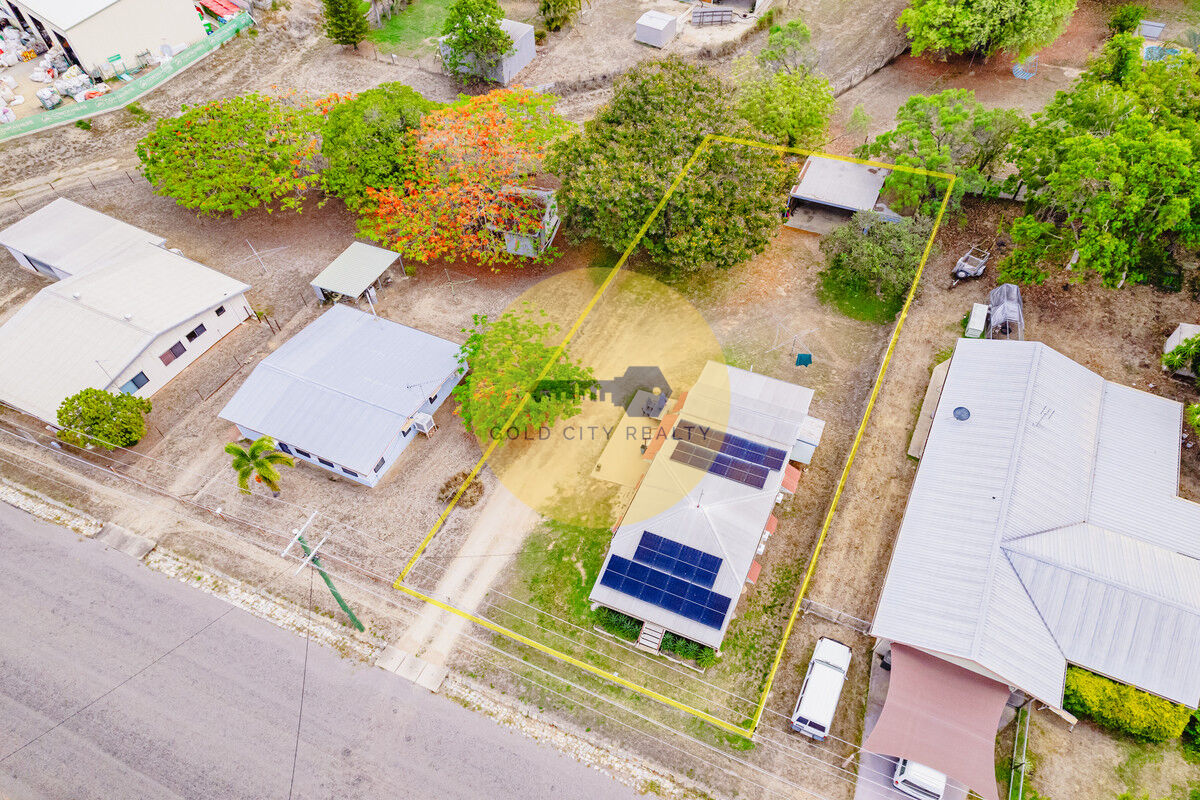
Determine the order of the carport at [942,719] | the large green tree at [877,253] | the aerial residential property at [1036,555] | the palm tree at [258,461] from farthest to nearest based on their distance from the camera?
1. the large green tree at [877,253]
2. the palm tree at [258,461]
3. the aerial residential property at [1036,555]
4. the carport at [942,719]

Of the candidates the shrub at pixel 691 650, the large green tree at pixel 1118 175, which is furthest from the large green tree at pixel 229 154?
the large green tree at pixel 1118 175

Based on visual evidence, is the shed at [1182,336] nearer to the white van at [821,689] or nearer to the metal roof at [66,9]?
the white van at [821,689]

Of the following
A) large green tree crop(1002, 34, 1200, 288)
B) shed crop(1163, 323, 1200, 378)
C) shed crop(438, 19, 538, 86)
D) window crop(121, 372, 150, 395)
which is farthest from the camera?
shed crop(438, 19, 538, 86)

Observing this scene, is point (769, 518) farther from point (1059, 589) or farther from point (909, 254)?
point (909, 254)

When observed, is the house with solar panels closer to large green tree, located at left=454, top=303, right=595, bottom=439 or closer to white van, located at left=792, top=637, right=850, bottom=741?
white van, located at left=792, top=637, right=850, bottom=741

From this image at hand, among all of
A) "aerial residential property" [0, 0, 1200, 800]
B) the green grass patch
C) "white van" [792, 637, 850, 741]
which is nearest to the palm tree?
"aerial residential property" [0, 0, 1200, 800]
